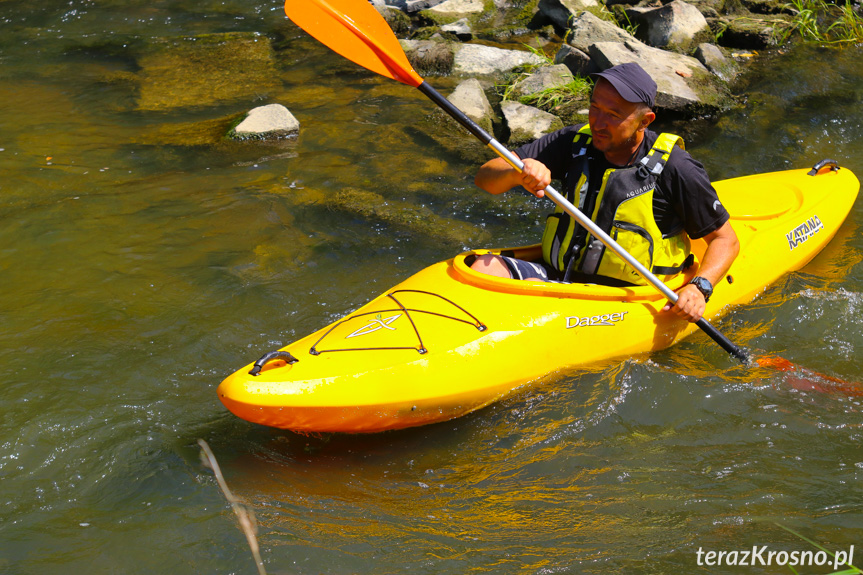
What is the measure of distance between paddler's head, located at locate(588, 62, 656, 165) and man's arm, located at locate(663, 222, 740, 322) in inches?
21.1

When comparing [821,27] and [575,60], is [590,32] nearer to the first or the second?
[575,60]

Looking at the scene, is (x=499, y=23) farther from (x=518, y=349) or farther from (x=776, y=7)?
(x=518, y=349)

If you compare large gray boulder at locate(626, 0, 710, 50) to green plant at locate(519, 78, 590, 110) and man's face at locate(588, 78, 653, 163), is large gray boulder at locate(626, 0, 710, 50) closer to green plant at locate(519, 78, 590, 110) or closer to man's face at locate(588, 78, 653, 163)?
green plant at locate(519, 78, 590, 110)

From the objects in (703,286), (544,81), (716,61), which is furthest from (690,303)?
(716,61)

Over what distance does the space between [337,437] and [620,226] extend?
56.3 inches

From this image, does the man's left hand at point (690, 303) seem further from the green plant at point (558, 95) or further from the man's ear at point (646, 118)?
the green plant at point (558, 95)

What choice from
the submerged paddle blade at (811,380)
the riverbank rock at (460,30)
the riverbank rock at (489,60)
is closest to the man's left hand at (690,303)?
the submerged paddle blade at (811,380)

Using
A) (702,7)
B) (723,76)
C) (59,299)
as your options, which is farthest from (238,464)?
(702,7)

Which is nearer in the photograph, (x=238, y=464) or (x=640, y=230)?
(x=238, y=464)

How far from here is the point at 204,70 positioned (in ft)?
23.5

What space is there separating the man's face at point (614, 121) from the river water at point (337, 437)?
A: 3.04 ft

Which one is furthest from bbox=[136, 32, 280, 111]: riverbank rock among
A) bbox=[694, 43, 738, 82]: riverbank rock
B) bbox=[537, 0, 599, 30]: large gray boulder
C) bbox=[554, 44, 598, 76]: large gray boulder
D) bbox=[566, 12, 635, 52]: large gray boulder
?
bbox=[694, 43, 738, 82]: riverbank rock

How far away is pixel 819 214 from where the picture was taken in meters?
4.04

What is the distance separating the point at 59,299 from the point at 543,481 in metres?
2.61
